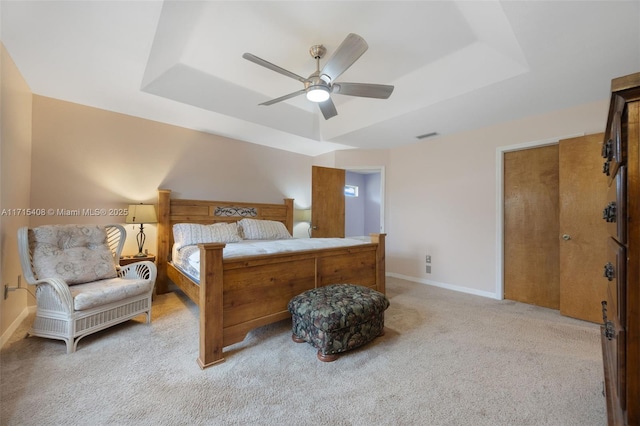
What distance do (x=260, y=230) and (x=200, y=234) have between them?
2.89 feet

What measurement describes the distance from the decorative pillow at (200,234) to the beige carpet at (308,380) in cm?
110

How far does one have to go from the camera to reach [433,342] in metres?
2.22

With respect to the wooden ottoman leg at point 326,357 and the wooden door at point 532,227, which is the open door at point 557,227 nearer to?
the wooden door at point 532,227

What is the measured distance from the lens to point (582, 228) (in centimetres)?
277

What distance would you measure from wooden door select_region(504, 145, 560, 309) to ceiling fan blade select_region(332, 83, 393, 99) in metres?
2.35

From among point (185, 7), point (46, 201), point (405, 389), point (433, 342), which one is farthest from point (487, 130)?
point (46, 201)

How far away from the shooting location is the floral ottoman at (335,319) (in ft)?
6.25

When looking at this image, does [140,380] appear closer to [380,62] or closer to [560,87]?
[380,62]

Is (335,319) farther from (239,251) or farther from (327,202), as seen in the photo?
(327,202)

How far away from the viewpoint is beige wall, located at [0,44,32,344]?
2.12m

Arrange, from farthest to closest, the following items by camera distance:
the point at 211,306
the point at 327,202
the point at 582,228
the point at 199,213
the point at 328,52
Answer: the point at 327,202
the point at 199,213
the point at 582,228
the point at 328,52
the point at 211,306

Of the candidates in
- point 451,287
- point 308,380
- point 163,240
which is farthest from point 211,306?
point 451,287

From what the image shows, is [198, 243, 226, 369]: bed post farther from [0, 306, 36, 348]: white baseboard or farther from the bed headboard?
the bed headboard

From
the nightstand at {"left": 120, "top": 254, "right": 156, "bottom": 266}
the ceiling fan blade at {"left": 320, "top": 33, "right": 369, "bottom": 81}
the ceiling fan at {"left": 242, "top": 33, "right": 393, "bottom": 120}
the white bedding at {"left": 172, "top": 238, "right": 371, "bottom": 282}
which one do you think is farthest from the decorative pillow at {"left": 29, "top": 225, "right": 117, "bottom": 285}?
the ceiling fan blade at {"left": 320, "top": 33, "right": 369, "bottom": 81}
